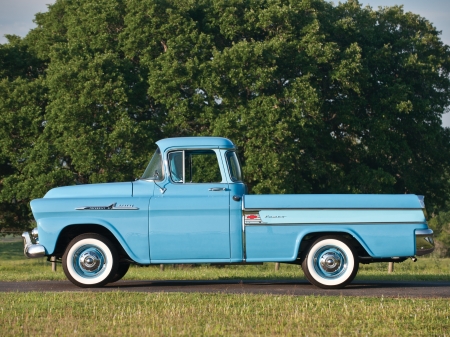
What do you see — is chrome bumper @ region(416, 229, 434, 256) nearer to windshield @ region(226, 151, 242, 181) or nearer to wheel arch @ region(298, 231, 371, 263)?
wheel arch @ region(298, 231, 371, 263)

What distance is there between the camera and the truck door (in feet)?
39.7

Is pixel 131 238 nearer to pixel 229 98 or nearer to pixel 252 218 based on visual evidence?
pixel 252 218

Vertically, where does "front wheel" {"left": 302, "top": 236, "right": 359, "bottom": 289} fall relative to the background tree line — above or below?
below

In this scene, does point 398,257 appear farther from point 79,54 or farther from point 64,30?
point 64,30

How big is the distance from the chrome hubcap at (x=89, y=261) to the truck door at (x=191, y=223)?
0.90m

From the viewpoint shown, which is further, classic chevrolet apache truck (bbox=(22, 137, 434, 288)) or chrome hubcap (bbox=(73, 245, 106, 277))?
chrome hubcap (bbox=(73, 245, 106, 277))

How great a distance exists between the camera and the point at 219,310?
31.5ft

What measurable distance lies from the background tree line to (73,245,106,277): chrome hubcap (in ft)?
53.1

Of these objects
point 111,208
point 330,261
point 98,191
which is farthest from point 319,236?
point 98,191

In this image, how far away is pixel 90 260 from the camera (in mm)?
12484

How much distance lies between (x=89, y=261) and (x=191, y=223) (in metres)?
1.81

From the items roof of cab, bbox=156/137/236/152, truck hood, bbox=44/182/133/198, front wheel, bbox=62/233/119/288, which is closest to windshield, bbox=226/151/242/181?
roof of cab, bbox=156/137/236/152

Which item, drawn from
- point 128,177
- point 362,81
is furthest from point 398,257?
point 362,81

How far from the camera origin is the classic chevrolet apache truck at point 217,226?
1207cm
